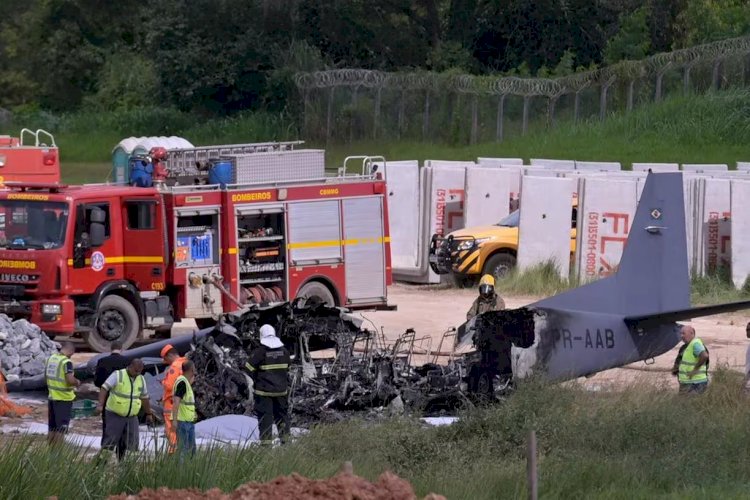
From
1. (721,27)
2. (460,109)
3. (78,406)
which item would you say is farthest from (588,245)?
(721,27)

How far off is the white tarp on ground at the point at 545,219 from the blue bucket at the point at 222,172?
22.3 ft

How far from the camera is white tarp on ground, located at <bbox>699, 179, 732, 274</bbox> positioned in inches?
983

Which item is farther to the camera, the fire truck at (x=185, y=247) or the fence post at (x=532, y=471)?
the fire truck at (x=185, y=247)

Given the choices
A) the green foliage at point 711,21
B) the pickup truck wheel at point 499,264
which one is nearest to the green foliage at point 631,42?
the green foliage at point 711,21

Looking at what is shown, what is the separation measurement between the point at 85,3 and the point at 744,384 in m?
51.8

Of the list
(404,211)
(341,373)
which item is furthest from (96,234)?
(404,211)

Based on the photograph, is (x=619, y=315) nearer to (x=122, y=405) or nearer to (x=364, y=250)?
(x=122, y=405)

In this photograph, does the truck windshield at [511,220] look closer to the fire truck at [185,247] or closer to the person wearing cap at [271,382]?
the fire truck at [185,247]

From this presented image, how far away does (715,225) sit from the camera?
82.4ft

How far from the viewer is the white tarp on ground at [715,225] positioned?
2497cm

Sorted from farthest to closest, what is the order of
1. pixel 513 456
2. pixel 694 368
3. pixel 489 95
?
1. pixel 489 95
2. pixel 694 368
3. pixel 513 456

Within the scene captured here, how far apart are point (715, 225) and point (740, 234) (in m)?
0.80

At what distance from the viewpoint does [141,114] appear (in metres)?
57.0

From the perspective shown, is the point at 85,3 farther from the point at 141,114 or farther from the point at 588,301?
the point at 588,301
